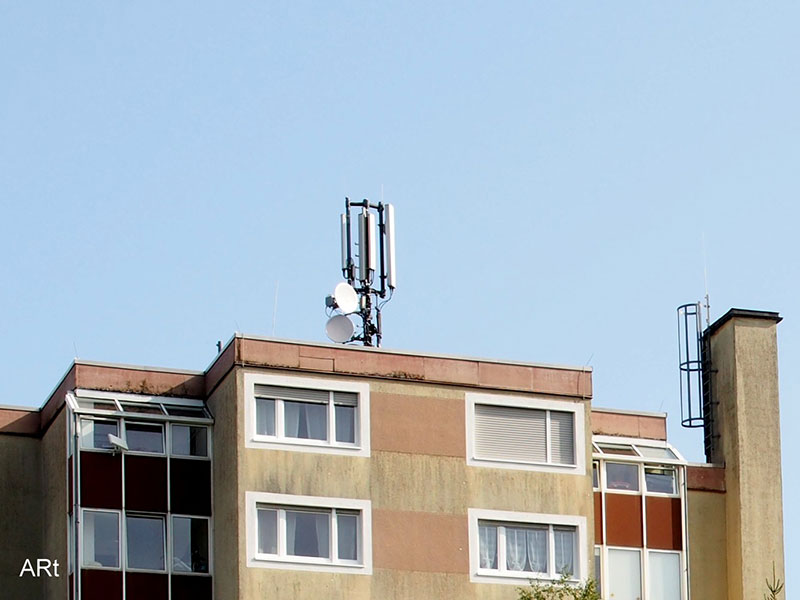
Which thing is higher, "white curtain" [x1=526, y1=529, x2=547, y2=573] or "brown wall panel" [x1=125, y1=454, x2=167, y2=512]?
"brown wall panel" [x1=125, y1=454, x2=167, y2=512]

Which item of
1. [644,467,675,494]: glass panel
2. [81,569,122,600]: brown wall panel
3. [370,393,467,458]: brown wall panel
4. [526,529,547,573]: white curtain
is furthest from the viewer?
[644,467,675,494]: glass panel

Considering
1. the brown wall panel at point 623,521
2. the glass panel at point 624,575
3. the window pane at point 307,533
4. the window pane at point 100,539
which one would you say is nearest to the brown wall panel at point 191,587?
the window pane at point 100,539

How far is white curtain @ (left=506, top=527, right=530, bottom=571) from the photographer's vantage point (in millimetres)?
53531

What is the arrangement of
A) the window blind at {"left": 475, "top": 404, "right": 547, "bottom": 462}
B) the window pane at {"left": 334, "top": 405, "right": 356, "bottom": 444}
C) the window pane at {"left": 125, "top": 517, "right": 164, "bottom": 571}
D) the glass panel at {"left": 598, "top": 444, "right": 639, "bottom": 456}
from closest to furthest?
the window pane at {"left": 125, "top": 517, "right": 164, "bottom": 571}
the window pane at {"left": 334, "top": 405, "right": 356, "bottom": 444}
the window blind at {"left": 475, "top": 404, "right": 547, "bottom": 462}
the glass panel at {"left": 598, "top": 444, "right": 639, "bottom": 456}

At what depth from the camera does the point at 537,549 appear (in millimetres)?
53844

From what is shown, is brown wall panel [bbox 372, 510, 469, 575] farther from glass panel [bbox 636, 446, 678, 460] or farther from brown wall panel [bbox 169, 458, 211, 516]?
Result: glass panel [bbox 636, 446, 678, 460]

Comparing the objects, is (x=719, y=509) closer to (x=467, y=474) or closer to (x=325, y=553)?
(x=467, y=474)

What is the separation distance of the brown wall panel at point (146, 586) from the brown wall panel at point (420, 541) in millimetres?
4891

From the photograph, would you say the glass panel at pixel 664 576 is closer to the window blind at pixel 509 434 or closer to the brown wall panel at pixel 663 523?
the brown wall panel at pixel 663 523

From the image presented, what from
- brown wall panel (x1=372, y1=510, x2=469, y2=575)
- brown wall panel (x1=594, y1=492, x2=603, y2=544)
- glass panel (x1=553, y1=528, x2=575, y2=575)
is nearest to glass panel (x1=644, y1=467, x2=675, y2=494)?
brown wall panel (x1=594, y1=492, x2=603, y2=544)

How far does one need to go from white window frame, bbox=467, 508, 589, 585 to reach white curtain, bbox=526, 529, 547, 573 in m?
0.13

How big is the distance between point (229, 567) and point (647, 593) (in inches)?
423

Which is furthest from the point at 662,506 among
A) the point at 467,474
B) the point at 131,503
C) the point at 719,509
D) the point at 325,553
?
the point at 131,503

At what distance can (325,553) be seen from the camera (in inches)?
2046
